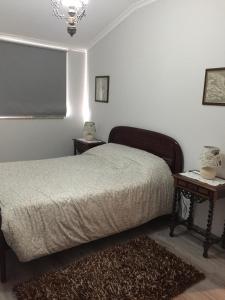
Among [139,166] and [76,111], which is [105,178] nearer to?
[139,166]

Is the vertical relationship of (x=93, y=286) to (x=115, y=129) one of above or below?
below

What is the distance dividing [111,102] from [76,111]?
816 mm

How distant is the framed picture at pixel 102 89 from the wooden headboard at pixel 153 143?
550 mm

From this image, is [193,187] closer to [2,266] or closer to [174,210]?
[174,210]

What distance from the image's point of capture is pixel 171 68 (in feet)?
9.41

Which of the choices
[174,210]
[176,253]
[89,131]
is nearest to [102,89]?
[89,131]

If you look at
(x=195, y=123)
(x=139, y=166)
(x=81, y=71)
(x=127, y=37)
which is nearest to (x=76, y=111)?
(x=81, y=71)

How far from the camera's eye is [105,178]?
8.41 feet

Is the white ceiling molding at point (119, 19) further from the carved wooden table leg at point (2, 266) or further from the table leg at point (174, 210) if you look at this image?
the carved wooden table leg at point (2, 266)

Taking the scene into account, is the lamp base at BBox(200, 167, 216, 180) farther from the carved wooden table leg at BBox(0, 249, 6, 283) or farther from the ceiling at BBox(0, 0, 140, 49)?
the ceiling at BBox(0, 0, 140, 49)

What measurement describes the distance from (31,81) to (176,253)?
303 cm

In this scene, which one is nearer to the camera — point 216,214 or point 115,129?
point 216,214

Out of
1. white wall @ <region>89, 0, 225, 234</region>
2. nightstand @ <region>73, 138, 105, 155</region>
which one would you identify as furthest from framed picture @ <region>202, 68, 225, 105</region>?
nightstand @ <region>73, 138, 105, 155</region>

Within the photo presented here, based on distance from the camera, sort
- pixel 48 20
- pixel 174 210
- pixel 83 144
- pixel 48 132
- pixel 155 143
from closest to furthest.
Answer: pixel 174 210, pixel 155 143, pixel 48 20, pixel 83 144, pixel 48 132
